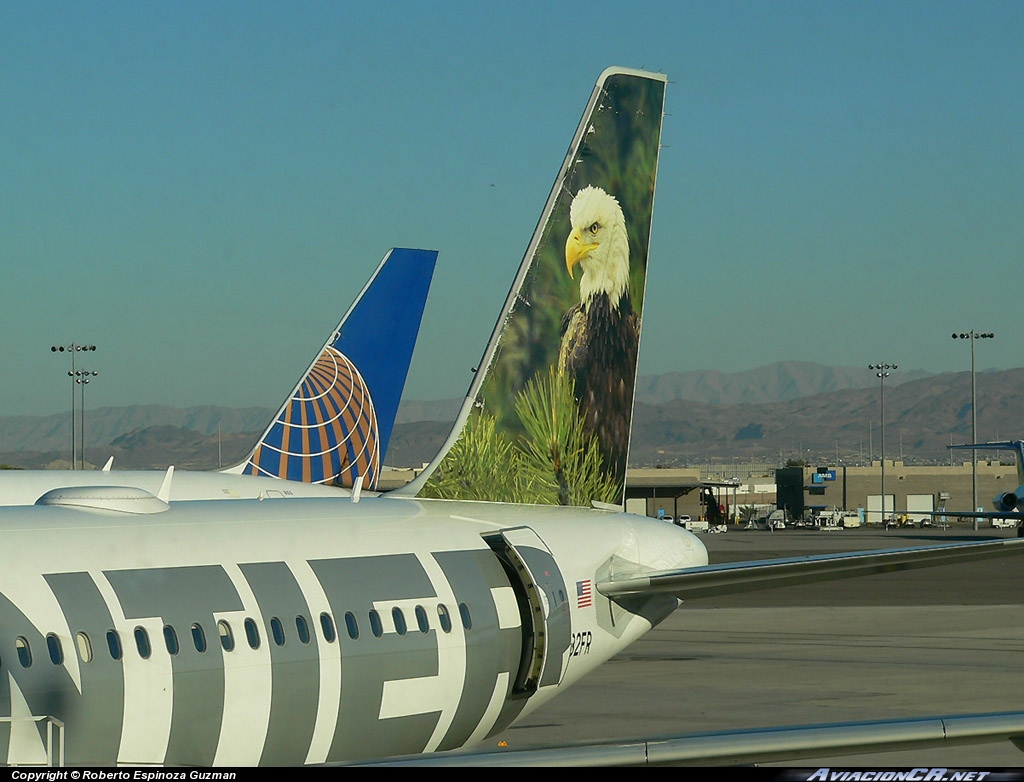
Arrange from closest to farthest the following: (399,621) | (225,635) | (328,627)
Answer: (225,635), (328,627), (399,621)

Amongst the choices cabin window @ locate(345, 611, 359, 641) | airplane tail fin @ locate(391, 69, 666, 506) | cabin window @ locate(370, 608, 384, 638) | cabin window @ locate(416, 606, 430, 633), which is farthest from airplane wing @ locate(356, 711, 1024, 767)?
airplane tail fin @ locate(391, 69, 666, 506)

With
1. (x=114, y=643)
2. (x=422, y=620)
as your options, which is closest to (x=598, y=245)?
(x=422, y=620)

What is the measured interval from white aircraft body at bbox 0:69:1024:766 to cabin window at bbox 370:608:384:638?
0.07 ft

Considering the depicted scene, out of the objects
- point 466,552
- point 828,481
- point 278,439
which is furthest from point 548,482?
point 828,481

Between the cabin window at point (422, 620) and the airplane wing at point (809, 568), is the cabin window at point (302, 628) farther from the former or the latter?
the airplane wing at point (809, 568)

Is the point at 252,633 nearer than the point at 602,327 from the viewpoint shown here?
Yes

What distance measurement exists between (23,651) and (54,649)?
25cm

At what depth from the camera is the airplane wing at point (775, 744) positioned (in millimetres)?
8086

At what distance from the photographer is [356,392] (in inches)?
1181

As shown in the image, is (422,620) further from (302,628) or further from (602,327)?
(602,327)

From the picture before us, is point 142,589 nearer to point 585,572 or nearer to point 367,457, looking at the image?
point 585,572

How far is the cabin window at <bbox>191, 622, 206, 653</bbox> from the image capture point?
10.6 meters

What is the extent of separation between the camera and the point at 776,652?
27.7 m

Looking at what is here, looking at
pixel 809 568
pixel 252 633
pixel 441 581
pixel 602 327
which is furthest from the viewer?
pixel 602 327
